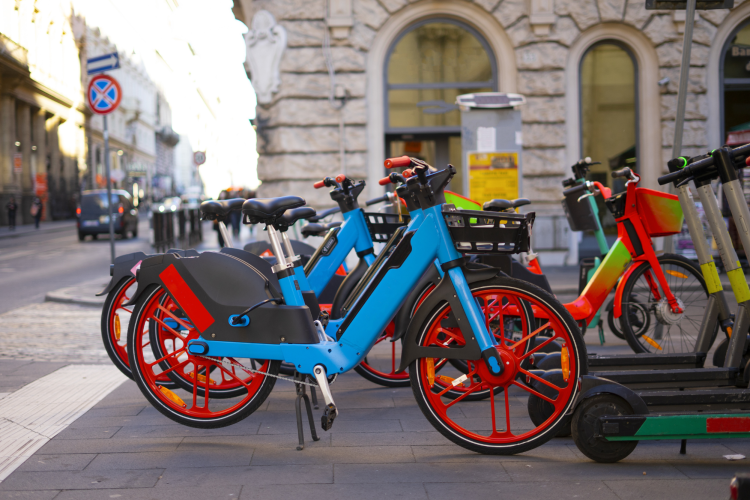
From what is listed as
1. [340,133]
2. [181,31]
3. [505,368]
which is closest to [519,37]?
[340,133]

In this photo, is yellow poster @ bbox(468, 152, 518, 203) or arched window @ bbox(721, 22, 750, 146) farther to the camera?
arched window @ bbox(721, 22, 750, 146)

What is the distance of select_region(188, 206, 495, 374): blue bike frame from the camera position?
3528 millimetres

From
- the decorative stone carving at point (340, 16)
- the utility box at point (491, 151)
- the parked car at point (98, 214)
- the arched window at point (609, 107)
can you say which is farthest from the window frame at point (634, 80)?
the parked car at point (98, 214)

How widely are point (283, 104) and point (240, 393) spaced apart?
9231 mm

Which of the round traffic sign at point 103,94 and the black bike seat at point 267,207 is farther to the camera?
the round traffic sign at point 103,94

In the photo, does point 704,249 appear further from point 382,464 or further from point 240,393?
point 240,393

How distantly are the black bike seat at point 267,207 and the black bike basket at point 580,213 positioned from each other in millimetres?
2913

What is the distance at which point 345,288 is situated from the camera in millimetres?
4688

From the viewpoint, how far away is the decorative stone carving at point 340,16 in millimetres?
12859

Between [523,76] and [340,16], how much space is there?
3210 millimetres

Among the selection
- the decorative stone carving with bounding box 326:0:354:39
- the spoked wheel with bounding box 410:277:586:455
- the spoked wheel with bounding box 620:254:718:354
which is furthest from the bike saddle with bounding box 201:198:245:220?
the decorative stone carving with bounding box 326:0:354:39

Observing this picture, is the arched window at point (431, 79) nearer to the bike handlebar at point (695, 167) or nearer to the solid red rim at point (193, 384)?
the solid red rim at point (193, 384)

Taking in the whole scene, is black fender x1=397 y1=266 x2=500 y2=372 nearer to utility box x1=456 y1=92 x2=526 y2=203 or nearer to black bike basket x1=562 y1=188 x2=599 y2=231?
black bike basket x1=562 y1=188 x2=599 y2=231

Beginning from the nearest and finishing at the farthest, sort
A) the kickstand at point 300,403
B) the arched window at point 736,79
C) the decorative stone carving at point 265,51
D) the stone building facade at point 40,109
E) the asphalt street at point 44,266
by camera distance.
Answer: the kickstand at point 300,403 → the asphalt street at point 44,266 → the decorative stone carving at point 265,51 → the arched window at point 736,79 → the stone building facade at point 40,109
